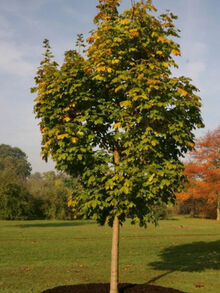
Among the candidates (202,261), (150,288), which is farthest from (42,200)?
(150,288)

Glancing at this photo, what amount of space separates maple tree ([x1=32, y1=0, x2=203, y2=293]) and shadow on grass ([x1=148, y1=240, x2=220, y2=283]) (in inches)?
208

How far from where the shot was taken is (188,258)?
632 inches

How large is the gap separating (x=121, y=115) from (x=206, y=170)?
39.2 m

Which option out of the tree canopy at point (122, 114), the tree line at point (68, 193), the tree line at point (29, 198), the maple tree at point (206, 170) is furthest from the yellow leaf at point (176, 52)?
the maple tree at point (206, 170)

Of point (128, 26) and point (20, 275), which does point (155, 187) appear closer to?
point (128, 26)

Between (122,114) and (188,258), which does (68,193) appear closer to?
(188,258)

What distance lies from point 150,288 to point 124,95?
16.9 feet

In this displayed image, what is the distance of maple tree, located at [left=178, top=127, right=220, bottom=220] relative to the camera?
43.0 m

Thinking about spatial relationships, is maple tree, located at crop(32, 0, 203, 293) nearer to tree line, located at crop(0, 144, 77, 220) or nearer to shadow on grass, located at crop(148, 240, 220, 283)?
tree line, located at crop(0, 144, 77, 220)

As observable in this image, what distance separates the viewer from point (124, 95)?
798cm

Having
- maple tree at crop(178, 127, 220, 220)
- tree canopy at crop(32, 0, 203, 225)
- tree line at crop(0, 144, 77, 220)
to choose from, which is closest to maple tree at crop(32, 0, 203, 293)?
tree canopy at crop(32, 0, 203, 225)

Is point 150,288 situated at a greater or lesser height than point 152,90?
lesser

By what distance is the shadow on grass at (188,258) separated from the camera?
1362 cm

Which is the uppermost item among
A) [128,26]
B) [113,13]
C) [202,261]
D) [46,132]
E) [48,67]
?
[113,13]
